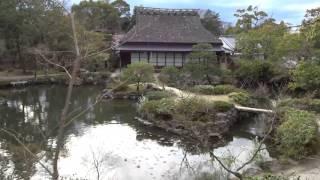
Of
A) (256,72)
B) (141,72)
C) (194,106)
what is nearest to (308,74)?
(194,106)

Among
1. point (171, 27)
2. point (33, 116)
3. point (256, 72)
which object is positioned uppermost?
point (171, 27)

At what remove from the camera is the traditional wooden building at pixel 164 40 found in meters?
36.3

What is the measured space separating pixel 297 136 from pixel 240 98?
897 centimetres

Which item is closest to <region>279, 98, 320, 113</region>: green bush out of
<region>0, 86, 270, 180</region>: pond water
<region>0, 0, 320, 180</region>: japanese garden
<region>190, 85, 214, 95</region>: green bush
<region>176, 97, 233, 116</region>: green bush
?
<region>0, 0, 320, 180</region>: japanese garden

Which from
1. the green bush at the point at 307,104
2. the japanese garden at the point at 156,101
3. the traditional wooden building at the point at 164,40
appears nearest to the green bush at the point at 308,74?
the japanese garden at the point at 156,101

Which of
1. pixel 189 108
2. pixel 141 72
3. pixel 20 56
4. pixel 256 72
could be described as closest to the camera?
pixel 189 108

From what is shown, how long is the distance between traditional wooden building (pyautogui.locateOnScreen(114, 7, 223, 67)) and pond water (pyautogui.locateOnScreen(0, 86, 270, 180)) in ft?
36.5

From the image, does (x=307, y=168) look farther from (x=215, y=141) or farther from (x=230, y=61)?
(x=230, y=61)

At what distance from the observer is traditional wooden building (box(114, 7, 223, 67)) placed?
36312mm

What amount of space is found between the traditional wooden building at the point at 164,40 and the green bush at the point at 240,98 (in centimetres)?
1322

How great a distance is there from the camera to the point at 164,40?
3656cm

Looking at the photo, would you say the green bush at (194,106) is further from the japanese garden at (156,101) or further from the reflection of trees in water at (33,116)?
the reflection of trees in water at (33,116)

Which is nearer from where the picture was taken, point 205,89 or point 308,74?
point 308,74

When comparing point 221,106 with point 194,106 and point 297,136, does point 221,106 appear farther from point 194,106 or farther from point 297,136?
point 297,136
